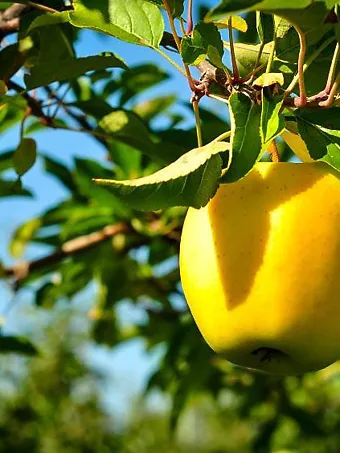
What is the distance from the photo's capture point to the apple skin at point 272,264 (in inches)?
32.3

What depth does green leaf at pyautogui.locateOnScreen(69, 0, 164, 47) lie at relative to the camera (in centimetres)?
93

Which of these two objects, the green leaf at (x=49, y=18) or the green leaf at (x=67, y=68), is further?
the green leaf at (x=67, y=68)

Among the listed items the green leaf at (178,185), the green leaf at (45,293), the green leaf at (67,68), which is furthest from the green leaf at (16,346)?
the green leaf at (178,185)

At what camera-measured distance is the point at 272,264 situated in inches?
32.3

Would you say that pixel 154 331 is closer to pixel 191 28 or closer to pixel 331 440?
pixel 331 440

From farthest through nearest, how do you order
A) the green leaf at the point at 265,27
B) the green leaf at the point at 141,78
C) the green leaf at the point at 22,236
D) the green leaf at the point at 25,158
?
the green leaf at the point at 22,236 < the green leaf at the point at 141,78 < the green leaf at the point at 25,158 < the green leaf at the point at 265,27

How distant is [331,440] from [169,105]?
1.62 m

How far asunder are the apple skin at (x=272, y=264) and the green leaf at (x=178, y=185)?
0.06 meters

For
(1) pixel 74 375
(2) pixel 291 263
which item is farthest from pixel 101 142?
(1) pixel 74 375

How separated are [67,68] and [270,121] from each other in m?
0.46

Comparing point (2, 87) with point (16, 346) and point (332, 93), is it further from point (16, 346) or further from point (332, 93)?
point (16, 346)

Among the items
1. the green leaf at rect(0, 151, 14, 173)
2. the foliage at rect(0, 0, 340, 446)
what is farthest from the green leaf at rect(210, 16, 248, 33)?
the green leaf at rect(0, 151, 14, 173)

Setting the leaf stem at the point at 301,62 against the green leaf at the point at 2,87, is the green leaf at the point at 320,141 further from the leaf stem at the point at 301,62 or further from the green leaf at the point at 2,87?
the green leaf at the point at 2,87

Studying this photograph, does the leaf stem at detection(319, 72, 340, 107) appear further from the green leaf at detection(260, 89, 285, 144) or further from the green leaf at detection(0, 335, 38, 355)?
the green leaf at detection(0, 335, 38, 355)
